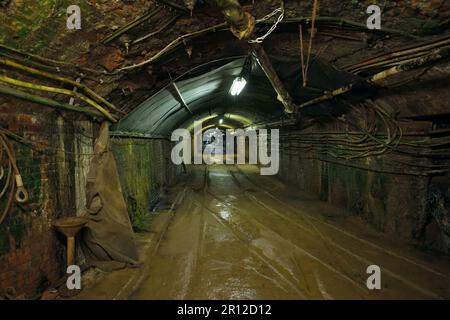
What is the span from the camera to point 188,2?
303cm

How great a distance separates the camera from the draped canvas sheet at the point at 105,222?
13.3 ft

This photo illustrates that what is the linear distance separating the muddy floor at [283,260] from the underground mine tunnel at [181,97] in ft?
0.11

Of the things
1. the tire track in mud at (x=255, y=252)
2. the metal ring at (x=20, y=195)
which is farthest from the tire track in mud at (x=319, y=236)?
the metal ring at (x=20, y=195)

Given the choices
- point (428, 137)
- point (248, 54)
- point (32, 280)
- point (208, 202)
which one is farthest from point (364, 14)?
point (208, 202)

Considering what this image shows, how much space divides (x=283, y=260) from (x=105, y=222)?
121 inches

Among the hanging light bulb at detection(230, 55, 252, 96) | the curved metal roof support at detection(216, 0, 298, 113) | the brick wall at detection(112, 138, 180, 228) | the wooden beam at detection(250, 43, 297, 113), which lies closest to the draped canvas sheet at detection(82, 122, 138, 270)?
the brick wall at detection(112, 138, 180, 228)

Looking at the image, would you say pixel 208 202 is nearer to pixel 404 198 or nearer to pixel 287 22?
pixel 404 198

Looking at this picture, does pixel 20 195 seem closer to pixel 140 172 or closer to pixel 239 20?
pixel 239 20

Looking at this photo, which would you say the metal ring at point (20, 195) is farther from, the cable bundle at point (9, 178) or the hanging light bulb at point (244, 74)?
the hanging light bulb at point (244, 74)

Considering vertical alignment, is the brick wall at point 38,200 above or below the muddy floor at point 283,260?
above

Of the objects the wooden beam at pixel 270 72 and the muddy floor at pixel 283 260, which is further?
the wooden beam at pixel 270 72

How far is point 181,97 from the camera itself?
684 centimetres

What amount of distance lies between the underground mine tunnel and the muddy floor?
0.03 m
